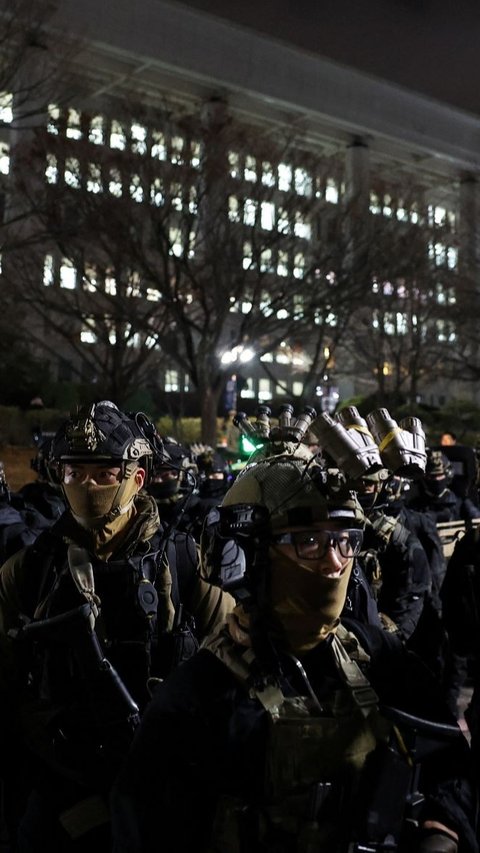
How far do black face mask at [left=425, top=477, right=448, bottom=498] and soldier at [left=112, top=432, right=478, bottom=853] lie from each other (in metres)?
7.30

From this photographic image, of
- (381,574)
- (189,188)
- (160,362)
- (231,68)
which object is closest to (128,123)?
(189,188)

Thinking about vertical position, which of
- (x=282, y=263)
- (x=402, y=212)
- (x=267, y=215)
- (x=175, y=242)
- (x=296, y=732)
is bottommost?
(x=296, y=732)

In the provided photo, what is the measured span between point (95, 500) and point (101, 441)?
27 cm

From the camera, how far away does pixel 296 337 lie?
891 inches

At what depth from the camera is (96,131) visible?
18.8m

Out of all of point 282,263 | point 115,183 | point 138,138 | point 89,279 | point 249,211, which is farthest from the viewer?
point 282,263

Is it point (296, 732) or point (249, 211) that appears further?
point (249, 211)

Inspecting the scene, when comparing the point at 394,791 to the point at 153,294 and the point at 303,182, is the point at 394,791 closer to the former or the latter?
the point at 153,294

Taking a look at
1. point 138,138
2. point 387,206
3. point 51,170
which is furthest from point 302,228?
point 51,170

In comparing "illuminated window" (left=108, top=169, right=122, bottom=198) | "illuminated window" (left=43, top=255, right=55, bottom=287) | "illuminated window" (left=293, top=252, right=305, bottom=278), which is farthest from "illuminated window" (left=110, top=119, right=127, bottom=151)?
"illuminated window" (left=293, top=252, right=305, bottom=278)

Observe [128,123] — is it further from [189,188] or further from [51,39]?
[51,39]

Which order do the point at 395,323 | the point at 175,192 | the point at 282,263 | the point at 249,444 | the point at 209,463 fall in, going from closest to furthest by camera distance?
the point at 249,444 → the point at 209,463 → the point at 175,192 → the point at 282,263 → the point at 395,323

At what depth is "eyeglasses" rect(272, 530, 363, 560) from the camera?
2.43 meters

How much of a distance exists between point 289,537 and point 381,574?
3.87m
